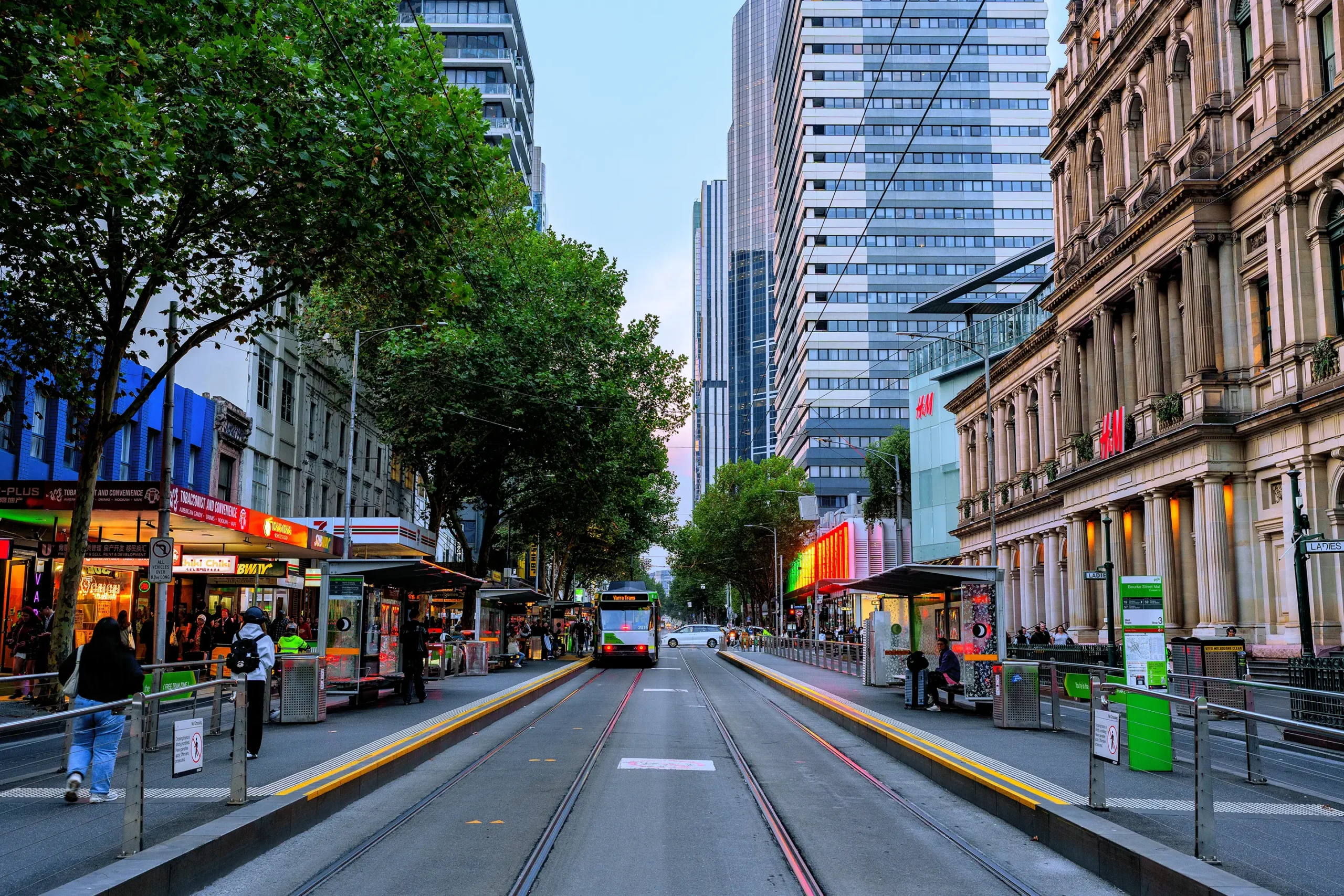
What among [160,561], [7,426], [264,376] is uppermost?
[264,376]

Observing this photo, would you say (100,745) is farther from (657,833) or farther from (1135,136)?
(1135,136)

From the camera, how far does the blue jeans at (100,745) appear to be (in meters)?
8.84

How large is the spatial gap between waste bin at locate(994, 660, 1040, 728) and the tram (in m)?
32.7

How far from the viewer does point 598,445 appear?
43.1 m

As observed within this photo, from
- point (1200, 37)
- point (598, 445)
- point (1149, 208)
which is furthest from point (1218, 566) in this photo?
point (598, 445)

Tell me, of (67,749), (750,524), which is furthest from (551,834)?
(750,524)

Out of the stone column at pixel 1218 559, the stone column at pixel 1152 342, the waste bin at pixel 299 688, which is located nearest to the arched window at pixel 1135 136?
the stone column at pixel 1152 342

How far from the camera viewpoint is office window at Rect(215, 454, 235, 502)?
3591 cm

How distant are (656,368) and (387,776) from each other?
3451 cm

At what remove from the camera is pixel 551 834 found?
33.8ft

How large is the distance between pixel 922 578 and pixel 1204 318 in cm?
1549

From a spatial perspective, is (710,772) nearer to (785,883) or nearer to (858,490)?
(785,883)

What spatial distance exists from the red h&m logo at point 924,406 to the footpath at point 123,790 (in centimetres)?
5360

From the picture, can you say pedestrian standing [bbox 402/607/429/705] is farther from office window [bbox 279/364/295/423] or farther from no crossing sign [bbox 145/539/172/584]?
office window [bbox 279/364/295/423]
